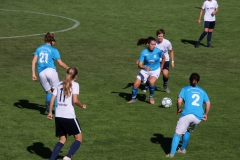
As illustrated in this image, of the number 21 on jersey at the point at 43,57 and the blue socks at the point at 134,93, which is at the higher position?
the number 21 on jersey at the point at 43,57

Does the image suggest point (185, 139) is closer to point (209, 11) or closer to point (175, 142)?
point (175, 142)

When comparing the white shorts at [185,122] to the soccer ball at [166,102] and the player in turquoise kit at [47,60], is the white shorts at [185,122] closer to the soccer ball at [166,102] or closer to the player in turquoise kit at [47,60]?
the player in turquoise kit at [47,60]

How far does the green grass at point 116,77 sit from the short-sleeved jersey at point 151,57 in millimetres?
1387

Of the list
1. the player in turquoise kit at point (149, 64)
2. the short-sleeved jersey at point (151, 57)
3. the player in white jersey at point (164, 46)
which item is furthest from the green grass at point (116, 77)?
the short-sleeved jersey at point (151, 57)

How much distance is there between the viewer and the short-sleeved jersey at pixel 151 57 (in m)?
19.4

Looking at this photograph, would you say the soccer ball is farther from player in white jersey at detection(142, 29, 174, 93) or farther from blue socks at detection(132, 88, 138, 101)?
player in white jersey at detection(142, 29, 174, 93)

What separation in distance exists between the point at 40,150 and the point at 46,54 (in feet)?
11.5

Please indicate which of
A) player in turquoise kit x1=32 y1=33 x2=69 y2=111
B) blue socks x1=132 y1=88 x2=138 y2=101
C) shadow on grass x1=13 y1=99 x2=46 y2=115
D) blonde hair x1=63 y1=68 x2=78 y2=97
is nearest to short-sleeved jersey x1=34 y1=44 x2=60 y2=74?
player in turquoise kit x1=32 y1=33 x2=69 y2=111

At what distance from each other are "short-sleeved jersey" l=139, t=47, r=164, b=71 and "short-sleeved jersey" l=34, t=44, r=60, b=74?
10.6ft

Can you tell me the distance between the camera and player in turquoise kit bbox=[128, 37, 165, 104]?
761 inches

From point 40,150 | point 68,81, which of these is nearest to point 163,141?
point 40,150

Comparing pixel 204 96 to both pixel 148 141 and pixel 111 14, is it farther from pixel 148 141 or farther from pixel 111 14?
pixel 111 14

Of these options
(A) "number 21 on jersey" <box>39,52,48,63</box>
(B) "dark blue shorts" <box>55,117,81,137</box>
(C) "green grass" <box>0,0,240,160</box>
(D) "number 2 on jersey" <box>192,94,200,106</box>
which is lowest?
(C) "green grass" <box>0,0,240,160</box>

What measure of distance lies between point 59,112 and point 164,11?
82.7 feet
